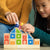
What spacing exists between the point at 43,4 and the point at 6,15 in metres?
0.31

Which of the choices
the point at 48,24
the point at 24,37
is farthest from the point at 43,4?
the point at 24,37

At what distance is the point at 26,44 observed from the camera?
3.59ft

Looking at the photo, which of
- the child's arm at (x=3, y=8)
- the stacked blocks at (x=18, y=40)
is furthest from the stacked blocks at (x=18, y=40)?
the child's arm at (x=3, y=8)

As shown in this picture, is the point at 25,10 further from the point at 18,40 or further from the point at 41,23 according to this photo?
the point at 18,40

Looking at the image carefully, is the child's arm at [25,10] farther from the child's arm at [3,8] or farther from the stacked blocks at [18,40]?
the stacked blocks at [18,40]

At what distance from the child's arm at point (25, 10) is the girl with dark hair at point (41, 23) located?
6 cm

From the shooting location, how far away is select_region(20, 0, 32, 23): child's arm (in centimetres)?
138

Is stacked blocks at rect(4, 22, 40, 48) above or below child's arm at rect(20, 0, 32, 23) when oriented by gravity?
below

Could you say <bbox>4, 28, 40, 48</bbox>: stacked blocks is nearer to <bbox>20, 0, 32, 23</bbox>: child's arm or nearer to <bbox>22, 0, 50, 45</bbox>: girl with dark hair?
<bbox>22, 0, 50, 45</bbox>: girl with dark hair

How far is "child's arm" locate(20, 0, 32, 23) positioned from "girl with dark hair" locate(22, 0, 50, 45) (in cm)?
6

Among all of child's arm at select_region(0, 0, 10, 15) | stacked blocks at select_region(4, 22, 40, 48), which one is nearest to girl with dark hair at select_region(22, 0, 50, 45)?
stacked blocks at select_region(4, 22, 40, 48)

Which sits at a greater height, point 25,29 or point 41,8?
point 41,8

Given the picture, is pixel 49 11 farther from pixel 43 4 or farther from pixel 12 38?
pixel 12 38

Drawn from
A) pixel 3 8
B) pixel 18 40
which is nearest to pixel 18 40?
pixel 18 40
